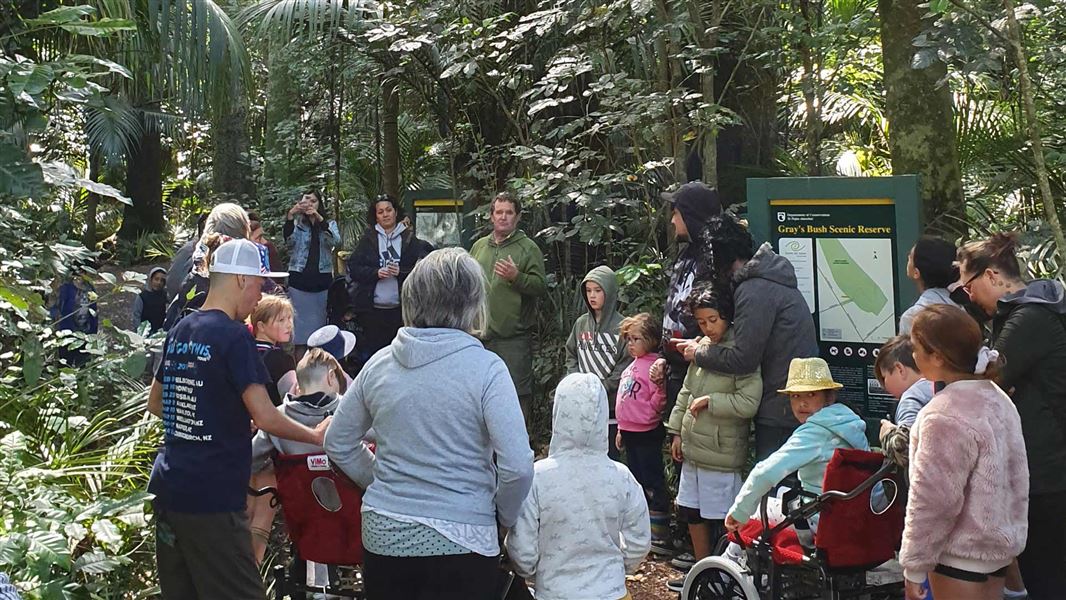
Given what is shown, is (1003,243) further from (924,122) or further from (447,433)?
(447,433)

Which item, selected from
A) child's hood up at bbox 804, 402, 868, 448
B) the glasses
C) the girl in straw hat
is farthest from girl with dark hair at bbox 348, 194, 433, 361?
the glasses

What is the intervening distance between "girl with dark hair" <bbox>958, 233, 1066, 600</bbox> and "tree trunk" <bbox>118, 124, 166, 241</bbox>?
58.7ft

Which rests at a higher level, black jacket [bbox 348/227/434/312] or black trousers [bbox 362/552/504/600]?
black jacket [bbox 348/227/434/312]

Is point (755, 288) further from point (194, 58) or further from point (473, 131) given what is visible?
point (473, 131)

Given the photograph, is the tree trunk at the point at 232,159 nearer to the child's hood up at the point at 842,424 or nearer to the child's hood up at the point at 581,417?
the child's hood up at the point at 842,424

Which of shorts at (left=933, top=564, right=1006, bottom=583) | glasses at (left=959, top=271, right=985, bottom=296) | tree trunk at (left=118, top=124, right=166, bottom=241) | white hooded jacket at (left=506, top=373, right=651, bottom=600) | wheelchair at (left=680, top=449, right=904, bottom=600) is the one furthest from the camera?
tree trunk at (left=118, top=124, right=166, bottom=241)

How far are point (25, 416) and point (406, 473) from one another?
3447mm

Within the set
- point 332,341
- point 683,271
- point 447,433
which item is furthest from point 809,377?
point 332,341

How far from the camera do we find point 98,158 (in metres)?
20.5

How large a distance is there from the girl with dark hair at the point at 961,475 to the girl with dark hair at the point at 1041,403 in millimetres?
824

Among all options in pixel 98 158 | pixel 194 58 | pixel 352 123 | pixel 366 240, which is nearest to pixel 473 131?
pixel 366 240

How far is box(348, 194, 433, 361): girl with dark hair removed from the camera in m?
8.72

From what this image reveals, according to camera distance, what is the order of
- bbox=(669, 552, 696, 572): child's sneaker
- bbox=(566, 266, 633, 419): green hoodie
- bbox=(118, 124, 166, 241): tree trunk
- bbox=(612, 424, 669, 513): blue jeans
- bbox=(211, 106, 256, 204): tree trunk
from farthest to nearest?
bbox=(118, 124, 166, 241): tree trunk → bbox=(211, 106, 256, 204): tree trunk → bbox=(566, 266, 633, 419): green hoodie → bbox=(612, 424, 669, 513): blue jeans → bbox=(669, 552, 696, 572): child's sneaker

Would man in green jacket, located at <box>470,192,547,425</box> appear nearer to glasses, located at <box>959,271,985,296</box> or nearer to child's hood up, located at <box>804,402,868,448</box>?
child's hood up, located at <box>804,402,868,448</box>
